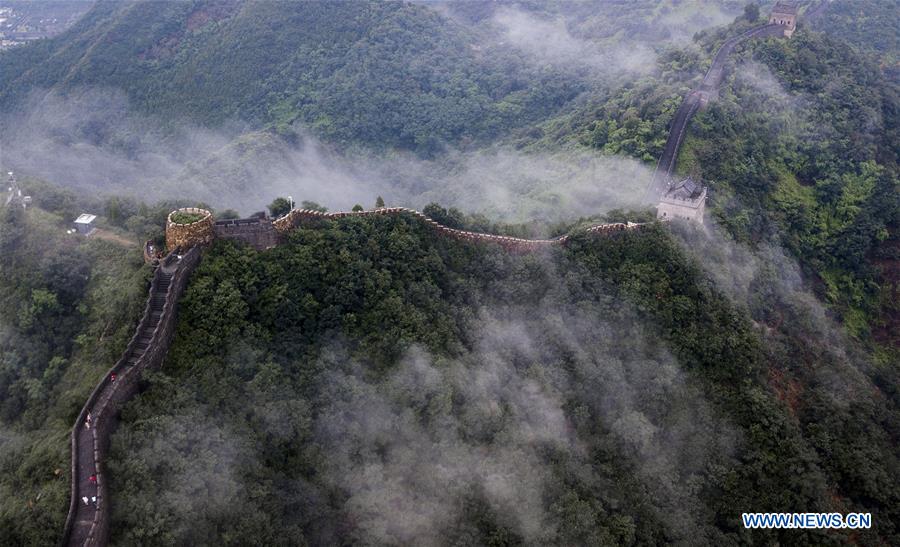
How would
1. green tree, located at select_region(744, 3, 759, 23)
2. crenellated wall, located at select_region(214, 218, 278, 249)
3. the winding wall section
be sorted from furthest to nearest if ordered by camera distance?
green tree, located at select_region(744, 3, 759, 23)
the winding wall section
crenellated wall, located at select_region(214, 218, 278, 249)

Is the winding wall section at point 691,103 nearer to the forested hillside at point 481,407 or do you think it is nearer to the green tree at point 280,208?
the forested hillside at point 481,407

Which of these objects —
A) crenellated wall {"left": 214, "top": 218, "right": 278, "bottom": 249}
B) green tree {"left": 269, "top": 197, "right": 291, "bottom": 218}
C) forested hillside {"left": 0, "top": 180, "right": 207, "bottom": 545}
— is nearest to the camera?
forested hillside {"left": 0, "top": 180, "right": 207, "bottom": 545}

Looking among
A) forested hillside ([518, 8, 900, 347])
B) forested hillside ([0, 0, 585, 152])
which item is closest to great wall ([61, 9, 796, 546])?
forested hillside ([518, 8, 900, 347])

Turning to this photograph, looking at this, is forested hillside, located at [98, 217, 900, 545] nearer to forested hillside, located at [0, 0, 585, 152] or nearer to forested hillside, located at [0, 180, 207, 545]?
forested hillside, located at [0, 180, 207, 545]

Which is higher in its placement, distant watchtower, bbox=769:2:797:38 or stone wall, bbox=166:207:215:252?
stone wall, bbox=166:207:215:252

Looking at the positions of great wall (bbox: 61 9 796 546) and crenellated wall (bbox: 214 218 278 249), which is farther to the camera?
crenellated wall (bbox: 214 218 278 249)

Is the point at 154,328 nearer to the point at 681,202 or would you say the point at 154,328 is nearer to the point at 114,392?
the point at 114,392

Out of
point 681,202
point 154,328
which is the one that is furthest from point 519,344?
point 154,328

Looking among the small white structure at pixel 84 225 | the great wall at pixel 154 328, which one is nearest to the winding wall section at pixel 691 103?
the great wall at pixel 154 328
